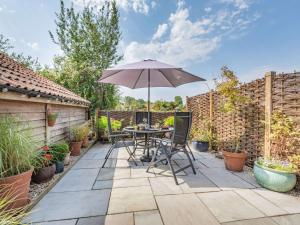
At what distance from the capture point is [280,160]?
283 centimetres

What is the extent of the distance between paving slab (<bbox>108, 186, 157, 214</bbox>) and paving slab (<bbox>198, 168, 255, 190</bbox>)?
123cm

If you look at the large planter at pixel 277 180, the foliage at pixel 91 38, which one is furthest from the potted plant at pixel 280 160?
the foliage at pixel 91 38

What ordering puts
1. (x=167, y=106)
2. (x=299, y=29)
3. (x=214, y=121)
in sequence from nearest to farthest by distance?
(x=299, y=29)
(x=214, y=121)
(x=167, y=106)

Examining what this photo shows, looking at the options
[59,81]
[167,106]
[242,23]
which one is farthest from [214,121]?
[59,81]

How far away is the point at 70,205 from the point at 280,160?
329 cm

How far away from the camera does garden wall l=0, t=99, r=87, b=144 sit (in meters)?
2.61

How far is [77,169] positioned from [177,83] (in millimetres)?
3297

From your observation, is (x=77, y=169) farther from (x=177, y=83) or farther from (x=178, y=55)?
(x=178, y=55)

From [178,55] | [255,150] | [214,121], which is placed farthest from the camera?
[178,55]

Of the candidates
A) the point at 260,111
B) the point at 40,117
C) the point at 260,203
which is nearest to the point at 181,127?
the point at 260,203

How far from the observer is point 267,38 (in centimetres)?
613

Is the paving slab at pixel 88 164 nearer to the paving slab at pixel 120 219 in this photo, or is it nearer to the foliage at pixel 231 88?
the paving slab at pixel 120 219

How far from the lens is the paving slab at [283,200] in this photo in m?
2.14

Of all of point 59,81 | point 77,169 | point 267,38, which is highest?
point 267,38
